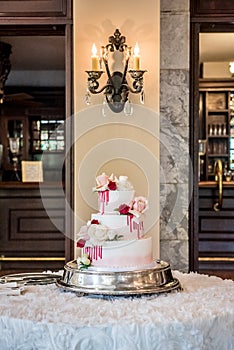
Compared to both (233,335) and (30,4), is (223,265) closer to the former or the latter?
(30,4)

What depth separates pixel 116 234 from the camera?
2346mm

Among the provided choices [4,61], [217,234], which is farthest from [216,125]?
[4,61]

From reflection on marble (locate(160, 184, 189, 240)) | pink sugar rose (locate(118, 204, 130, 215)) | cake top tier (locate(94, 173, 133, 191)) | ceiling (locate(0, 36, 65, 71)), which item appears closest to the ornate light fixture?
ceiling (locate(0, 36, 65, 71))

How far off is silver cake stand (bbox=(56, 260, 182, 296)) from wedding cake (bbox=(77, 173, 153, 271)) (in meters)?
0.04

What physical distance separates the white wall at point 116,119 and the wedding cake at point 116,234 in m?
1.36

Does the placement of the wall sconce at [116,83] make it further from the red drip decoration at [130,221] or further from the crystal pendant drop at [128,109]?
the red drip decoration at [130,221]

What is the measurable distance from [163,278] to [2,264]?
380cm

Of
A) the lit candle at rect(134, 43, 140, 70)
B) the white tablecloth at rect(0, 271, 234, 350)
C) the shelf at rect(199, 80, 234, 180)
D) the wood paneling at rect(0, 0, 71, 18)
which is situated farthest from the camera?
the shelf at rect(199, 80, 234, 180)

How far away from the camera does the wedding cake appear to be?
2.33 meters

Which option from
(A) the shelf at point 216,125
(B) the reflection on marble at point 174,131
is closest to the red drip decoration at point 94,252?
(B) the reflection on marble at point 174,131

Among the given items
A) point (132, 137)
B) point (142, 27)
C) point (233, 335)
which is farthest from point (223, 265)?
point (233, 335)

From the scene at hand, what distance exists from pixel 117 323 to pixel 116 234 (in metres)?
0.51

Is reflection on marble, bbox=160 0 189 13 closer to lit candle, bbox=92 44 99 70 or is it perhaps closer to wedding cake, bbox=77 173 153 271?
lit candle, bbox=92 44 99 70

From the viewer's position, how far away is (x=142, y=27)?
3.81 metres
